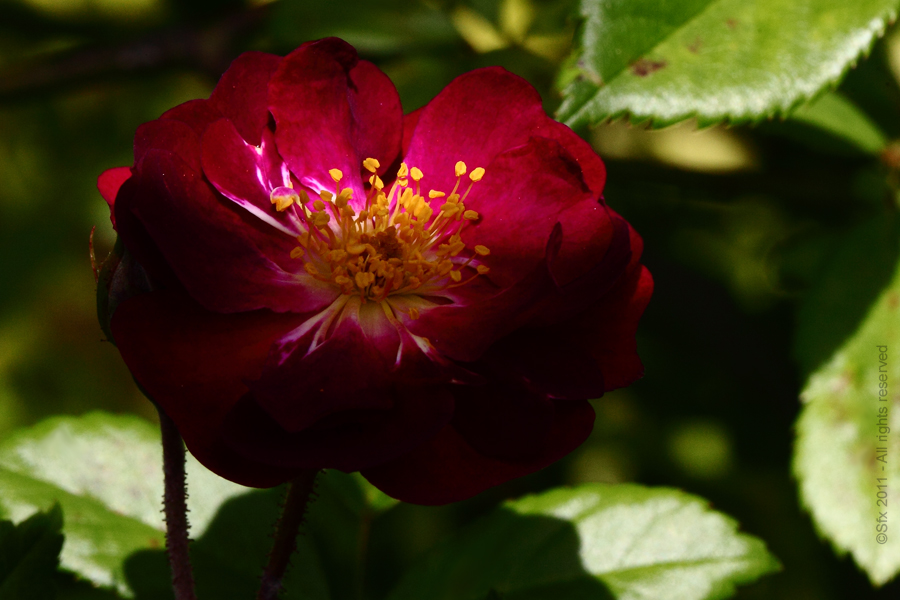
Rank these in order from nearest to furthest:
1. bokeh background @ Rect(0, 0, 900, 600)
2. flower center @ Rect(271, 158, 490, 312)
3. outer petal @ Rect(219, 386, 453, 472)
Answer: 1. outer petal @ Rect(219, 386, 453, 472)
2. flower center @ Rect(271, 158, 490, 312)
3. bokeh background @ Rect(0, 0, 900, 600)

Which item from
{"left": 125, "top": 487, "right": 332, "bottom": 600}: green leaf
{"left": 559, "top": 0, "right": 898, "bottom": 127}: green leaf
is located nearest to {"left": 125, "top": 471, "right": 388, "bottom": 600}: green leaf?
{"left": 125, "top": 487, "right": 332, "bottom": 600}: green leaf

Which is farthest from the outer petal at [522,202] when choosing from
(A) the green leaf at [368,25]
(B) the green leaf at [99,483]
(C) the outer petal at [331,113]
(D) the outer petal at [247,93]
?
(A) the green leaf at [368,25]

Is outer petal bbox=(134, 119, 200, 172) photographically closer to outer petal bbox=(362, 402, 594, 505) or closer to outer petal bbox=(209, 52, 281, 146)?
outer petal bbox=(209, 52, 281, 146)

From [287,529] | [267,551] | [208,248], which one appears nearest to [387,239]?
[208,248]

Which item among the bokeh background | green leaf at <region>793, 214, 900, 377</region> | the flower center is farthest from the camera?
the bokeh background

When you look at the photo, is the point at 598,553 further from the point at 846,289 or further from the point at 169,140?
the point at 169,140

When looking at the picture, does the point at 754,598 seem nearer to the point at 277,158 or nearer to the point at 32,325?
the point at 277,158
